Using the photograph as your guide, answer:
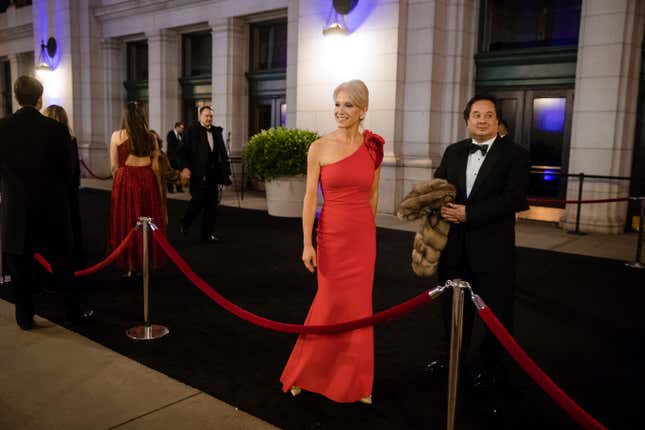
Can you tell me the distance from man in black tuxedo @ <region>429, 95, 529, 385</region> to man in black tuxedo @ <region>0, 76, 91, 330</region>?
3.22 metres

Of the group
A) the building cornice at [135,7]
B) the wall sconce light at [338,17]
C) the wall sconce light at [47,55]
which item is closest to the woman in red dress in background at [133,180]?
the wall sconce light at [338,17]

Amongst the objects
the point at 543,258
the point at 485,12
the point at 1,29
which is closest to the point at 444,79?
the point at 485,12

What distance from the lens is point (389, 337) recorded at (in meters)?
4.93

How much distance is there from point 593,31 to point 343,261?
872cm

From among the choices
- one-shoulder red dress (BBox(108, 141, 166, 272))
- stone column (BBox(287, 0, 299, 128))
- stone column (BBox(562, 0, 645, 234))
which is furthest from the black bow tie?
stone column (BBox(287, 0, 299, 128))

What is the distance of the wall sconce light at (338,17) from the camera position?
12.3 metres

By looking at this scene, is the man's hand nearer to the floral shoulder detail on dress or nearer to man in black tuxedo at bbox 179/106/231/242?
the floral shoulder detail on dress

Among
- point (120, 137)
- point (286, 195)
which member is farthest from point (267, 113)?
point (120, 137)

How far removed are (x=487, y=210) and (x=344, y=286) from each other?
1010 mm

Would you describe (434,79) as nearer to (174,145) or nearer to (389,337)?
(174,145)

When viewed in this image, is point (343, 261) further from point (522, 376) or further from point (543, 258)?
point (543, 258)

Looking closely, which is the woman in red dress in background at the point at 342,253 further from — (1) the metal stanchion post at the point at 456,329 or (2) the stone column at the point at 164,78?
(2) the stone column at the point at 164,78

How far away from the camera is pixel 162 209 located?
6715 mm

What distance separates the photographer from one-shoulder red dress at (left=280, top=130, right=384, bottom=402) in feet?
12.0
